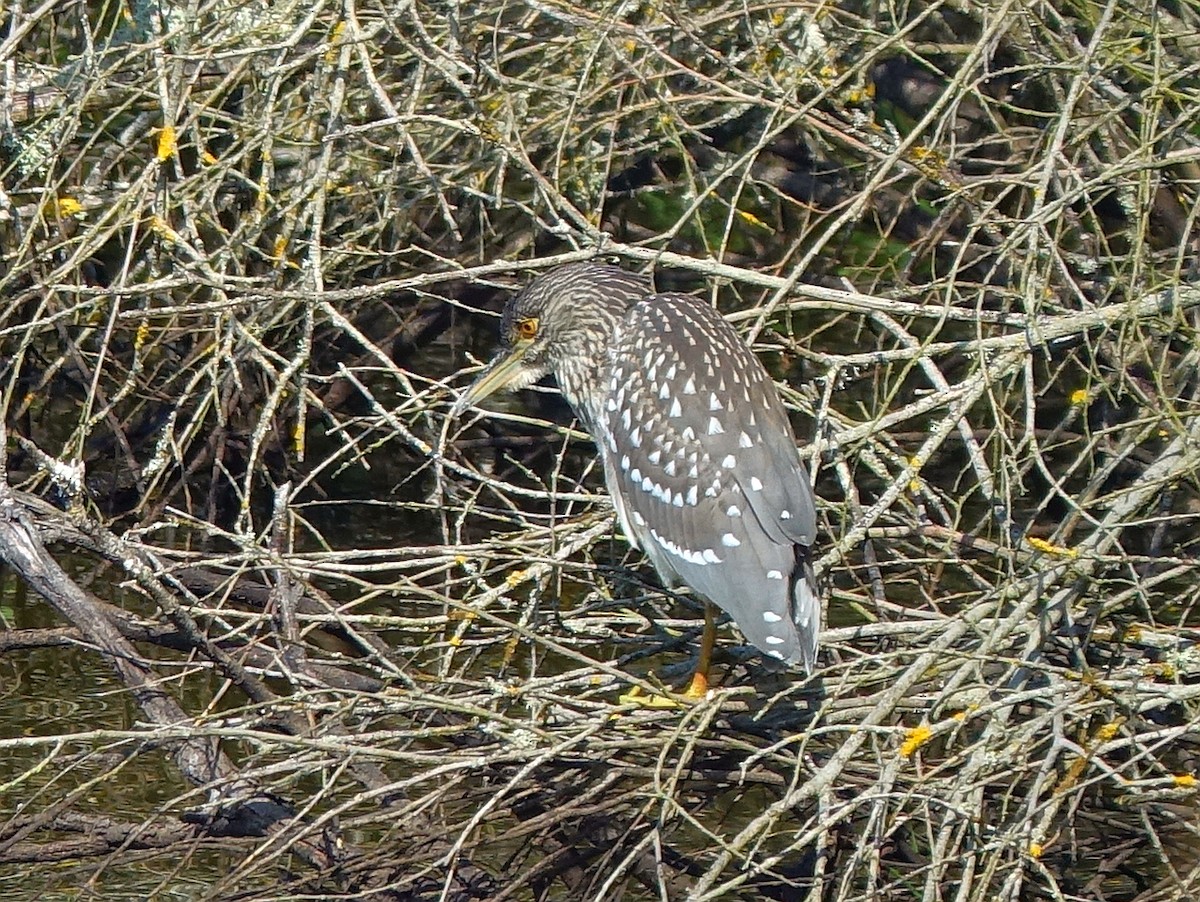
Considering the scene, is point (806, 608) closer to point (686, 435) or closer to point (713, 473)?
point (713, 473)

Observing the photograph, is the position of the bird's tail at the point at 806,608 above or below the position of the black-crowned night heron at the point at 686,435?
below

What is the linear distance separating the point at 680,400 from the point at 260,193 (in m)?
1.26

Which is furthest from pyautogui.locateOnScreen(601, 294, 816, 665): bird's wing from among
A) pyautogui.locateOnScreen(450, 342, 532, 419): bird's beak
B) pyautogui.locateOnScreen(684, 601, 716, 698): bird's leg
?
pyautogui.locateOnScreen(450, 342, 532, 419): bird's beak

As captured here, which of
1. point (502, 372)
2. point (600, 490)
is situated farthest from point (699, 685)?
point (600, 490)

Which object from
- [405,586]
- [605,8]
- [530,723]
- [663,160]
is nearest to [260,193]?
[605,8]

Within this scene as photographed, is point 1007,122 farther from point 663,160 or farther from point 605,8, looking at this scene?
point 605,8

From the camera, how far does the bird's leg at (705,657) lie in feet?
14.5

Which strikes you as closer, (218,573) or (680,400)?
(680,400)

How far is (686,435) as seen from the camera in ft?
15.3

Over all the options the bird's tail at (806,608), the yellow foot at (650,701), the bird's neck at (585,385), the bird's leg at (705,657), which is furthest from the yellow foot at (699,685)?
the bird's neck at (585,385)

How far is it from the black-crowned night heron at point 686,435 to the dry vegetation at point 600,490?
0.13 m

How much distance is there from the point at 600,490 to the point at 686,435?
1194mm

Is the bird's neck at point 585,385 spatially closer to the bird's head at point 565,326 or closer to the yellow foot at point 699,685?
the bird's head at point 565,326

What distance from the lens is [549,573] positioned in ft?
14.5
